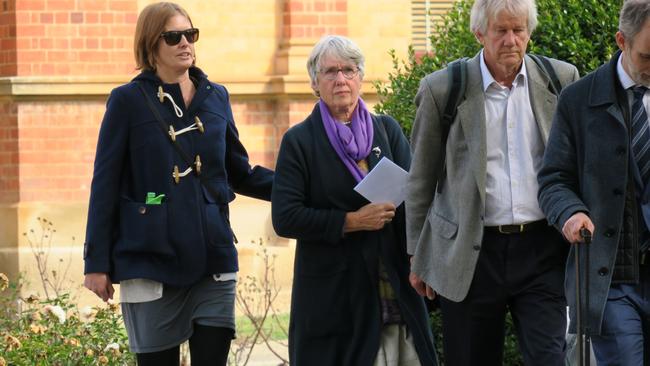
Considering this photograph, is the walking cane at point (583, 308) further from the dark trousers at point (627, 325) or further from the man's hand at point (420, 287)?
the man's hand at point (420, 287)

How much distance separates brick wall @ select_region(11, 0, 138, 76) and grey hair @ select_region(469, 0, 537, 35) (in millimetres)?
8409

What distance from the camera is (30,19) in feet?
46.9

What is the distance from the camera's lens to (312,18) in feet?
49.6

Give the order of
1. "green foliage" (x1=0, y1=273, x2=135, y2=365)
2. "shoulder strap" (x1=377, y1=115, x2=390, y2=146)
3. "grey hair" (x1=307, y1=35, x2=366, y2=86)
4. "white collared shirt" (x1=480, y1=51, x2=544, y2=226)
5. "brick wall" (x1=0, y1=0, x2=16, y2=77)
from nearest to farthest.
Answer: "white collared shirt" (x1=480, y1=51, x2=544, y2=226) < "grey hair" (x1=307, y1=35, x2=366, y2=86) < "shoulder strap" (x1=377, y1=115, x2=390, y2=146) < "green foliage" (x1=0, y1=273, x2=135, y2=365) < "brick wall" (x1=0, y1=0, x2=16, y2=77)

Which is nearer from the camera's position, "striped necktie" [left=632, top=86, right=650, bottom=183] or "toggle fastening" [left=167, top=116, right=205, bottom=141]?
"striped necktie" [left=632, top=86, right=650, bottom=183]

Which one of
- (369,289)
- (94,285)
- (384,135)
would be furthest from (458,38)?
(94,285)

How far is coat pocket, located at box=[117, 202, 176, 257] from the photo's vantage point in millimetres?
6828

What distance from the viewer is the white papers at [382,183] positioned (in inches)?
268

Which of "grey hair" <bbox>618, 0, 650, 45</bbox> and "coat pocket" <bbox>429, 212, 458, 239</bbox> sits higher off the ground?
"grey hair" <bbox>618, 0, 650, 45</bbox>

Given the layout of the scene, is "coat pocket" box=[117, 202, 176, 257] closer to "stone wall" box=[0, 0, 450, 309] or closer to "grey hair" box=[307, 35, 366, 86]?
A: "grey hair" box=[307, 35, 366, 86]

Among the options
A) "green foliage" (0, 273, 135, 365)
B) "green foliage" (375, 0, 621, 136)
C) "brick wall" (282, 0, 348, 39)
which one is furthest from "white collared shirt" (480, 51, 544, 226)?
"brick wall" (282, 0, 348, 39)

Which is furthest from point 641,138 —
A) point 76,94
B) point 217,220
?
point 76,94

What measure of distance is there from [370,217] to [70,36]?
808cm

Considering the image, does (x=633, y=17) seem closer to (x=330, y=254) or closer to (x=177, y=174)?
(x=330, y=254)
